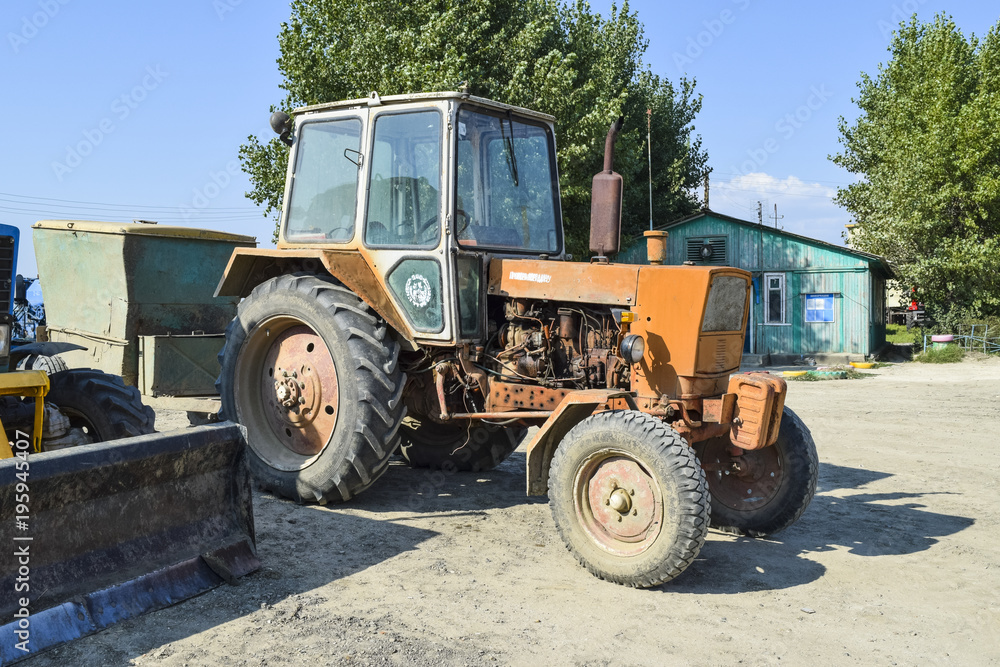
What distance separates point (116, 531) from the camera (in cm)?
388

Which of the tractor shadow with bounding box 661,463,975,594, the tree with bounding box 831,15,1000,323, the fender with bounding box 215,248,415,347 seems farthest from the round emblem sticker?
the tree with bounding box 831,15,1000,323

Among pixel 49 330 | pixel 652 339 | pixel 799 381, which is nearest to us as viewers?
pixel 652 339

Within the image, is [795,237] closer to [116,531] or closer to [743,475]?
[743,475]

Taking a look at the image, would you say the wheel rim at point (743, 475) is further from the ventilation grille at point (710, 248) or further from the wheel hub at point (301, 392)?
the ventilation grille at point (710, 248)

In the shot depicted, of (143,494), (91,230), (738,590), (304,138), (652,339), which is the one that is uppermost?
(304,138)

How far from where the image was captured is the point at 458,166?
210 inches

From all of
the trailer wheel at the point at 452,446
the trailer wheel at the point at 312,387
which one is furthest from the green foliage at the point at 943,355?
the trailer wheel at the point at 312,387

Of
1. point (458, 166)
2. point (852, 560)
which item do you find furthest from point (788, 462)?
point (458, 166)

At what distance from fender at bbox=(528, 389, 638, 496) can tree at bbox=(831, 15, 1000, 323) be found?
66.1 ft

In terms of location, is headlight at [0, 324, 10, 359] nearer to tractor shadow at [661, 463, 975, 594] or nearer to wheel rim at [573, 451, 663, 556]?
wheel rim at [573, 451, 663, 556]

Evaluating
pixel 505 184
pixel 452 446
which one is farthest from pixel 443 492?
pixel 505 184

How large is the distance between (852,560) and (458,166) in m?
3.33

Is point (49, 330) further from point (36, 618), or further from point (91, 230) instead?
point (36, 618)

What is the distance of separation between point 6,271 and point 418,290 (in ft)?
7.96
